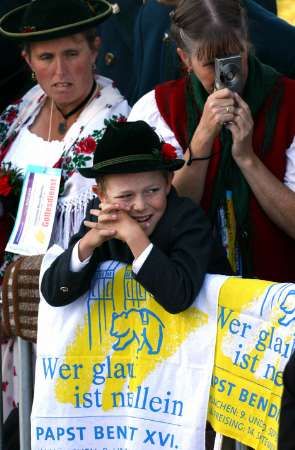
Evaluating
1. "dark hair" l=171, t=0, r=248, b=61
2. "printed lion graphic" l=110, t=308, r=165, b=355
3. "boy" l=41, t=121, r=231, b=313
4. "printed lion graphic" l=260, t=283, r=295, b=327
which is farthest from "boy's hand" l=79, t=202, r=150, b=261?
"dark hair" l=171, t=0, r=248, b=61

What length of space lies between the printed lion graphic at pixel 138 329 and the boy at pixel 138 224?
14cm

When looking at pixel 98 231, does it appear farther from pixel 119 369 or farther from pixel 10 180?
pixel 10 180

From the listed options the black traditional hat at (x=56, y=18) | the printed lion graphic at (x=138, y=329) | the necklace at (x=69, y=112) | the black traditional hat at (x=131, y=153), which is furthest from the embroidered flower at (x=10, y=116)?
the printed lion graphic at (x=138, y=329)

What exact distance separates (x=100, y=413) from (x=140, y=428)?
0.16 m

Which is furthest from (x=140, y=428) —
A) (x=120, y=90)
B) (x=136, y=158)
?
(x=120, y=90)

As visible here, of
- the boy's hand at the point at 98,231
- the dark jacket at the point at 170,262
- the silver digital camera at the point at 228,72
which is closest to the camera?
the dark jacket at the point at 170,262

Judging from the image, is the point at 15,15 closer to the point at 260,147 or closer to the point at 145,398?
the point at 260,147

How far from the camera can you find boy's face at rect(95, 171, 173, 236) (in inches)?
147

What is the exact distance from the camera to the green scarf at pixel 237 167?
4113 millimetres

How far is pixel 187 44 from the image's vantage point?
4.08 m

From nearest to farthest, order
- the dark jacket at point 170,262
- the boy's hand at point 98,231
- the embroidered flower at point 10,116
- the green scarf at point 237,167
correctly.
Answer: the dark jacket at point 170,262 → the boy's hand at point 98,231 → the green scarf at point 237,167 → the embroidered flower at point 10,116

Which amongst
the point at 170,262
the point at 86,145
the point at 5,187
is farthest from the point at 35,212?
the point at 170,262

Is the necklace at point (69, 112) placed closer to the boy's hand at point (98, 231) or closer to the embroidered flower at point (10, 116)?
the embroidered flower at point (10, 116)

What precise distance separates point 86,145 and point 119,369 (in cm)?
123
